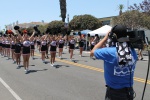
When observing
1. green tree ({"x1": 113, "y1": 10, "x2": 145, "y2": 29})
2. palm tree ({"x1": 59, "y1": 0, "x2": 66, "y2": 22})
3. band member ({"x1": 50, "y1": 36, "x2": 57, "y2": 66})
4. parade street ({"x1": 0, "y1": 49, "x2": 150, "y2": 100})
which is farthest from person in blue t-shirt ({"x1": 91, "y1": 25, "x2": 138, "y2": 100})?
palm tree ({"x1": 59, "y1": 0, "x2": 66, "y2": 22})

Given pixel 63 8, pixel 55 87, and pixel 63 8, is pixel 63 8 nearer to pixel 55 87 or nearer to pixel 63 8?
pixel 63 8

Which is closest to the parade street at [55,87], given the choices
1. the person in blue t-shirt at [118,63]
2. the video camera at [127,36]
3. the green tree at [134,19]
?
the person in blue t-shirt at [118,63]

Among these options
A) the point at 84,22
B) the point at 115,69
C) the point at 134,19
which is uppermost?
the point at 84,22

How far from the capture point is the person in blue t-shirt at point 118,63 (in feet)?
13.1

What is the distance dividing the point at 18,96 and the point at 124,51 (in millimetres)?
5548

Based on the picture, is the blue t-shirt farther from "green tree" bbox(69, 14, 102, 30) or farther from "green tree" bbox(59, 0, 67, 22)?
"green tree" bbox(59, 0, 67, 22)

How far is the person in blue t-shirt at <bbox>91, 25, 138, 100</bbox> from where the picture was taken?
399cm

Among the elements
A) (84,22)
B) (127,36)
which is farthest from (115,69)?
(84,22)

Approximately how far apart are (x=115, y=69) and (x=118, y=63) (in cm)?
11

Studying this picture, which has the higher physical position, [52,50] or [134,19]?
[134,19]

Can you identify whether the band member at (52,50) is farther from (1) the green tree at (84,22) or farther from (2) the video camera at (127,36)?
(1) the green tree at (84,22)

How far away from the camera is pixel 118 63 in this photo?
4.05 metres

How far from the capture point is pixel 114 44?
414cm

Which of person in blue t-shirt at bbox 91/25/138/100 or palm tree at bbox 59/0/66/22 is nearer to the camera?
person in blue t-shirt at bbox 91/25/138/100
